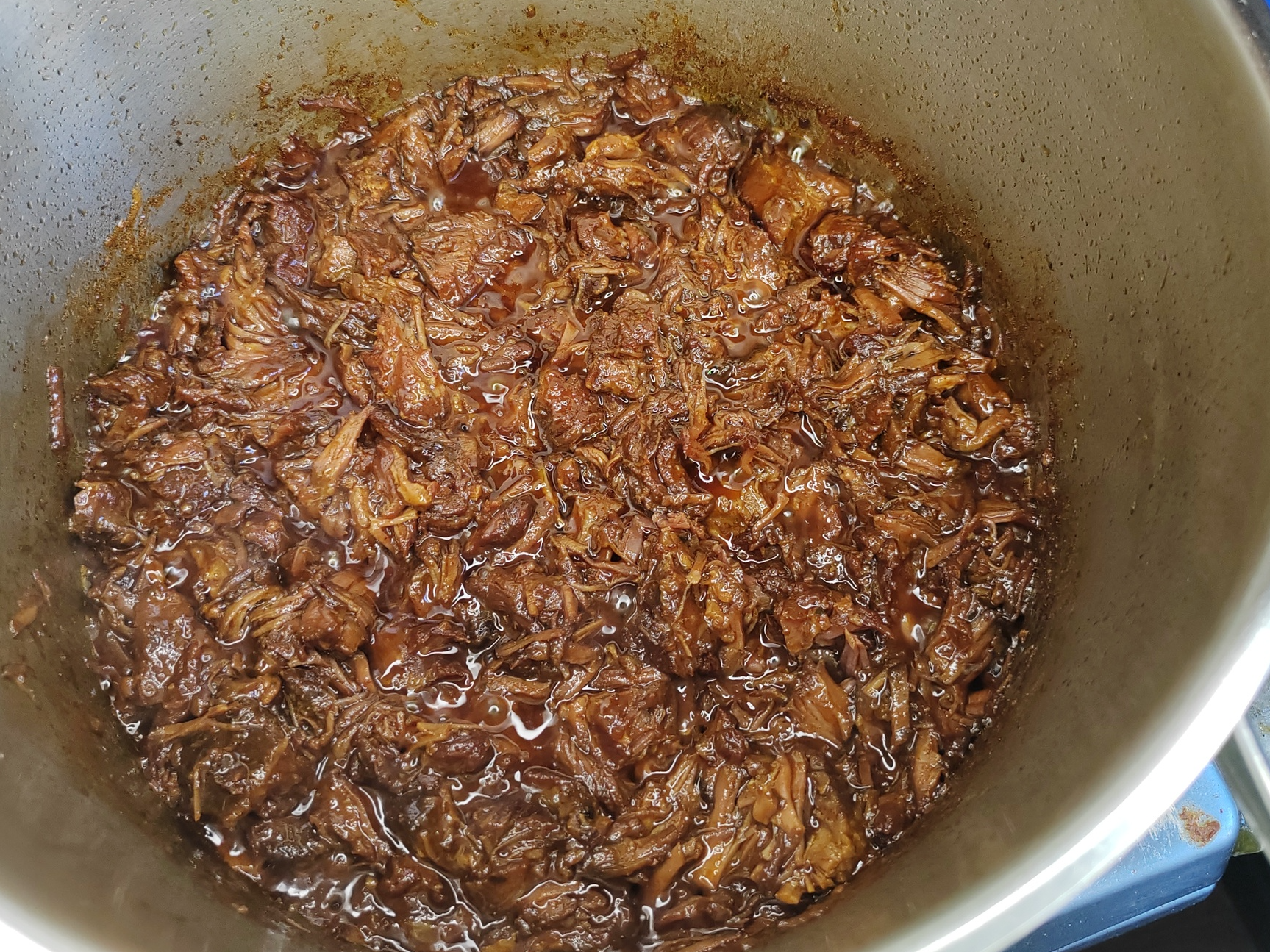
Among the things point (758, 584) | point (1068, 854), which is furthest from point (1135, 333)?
point (1068, 854)

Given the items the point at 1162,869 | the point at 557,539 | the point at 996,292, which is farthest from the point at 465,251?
the point at 1162,869

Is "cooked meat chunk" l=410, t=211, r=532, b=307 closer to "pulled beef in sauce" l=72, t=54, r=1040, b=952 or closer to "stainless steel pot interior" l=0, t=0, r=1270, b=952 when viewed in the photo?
"pulled beef in sauce" l=72, t=54, r=1040, b=952

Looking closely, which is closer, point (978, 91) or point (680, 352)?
point (978, 91)

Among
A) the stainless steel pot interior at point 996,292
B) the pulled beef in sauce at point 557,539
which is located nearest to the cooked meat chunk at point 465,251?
the pulled beef in sauce at point 557,539

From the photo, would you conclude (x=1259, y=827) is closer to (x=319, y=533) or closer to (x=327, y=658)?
(x=327, y=658)

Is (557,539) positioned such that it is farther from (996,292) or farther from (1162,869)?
(1162,869)

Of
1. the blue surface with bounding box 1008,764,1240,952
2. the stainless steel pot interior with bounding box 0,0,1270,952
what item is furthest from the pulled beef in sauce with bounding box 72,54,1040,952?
the blue surface with bounding box 1008,764,1240,952
